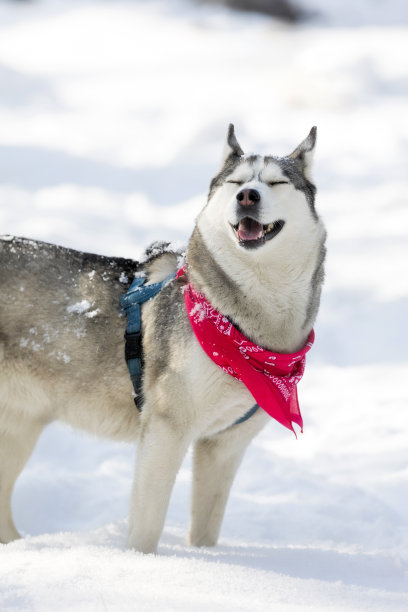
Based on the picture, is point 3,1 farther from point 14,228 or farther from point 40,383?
point 40,383

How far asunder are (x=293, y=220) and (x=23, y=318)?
3.98 feet

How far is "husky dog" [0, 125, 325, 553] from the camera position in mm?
3016

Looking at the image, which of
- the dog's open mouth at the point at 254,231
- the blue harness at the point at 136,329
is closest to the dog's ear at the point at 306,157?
the dog's open mouth at the point at 254,231

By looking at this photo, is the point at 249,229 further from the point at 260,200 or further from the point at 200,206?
the point at 200,206

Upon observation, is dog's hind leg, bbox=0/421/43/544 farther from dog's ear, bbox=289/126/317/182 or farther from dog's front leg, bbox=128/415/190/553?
dog's ear, bbox=289/126/317/182

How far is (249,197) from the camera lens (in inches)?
113

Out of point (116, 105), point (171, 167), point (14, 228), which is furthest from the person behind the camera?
point (116, 105)

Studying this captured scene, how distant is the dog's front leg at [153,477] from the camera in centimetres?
303

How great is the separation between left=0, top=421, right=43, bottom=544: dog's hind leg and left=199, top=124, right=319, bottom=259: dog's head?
1246 mm

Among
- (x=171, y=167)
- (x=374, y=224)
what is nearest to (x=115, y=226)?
(x=171, y=167)

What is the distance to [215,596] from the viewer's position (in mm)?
2287

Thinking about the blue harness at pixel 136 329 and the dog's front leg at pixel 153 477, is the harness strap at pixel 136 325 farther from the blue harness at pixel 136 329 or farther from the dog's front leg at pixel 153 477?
the dog's front leg at pixel 153 477

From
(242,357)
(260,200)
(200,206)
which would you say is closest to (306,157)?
(260,200)

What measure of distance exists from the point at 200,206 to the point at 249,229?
22.0ft
